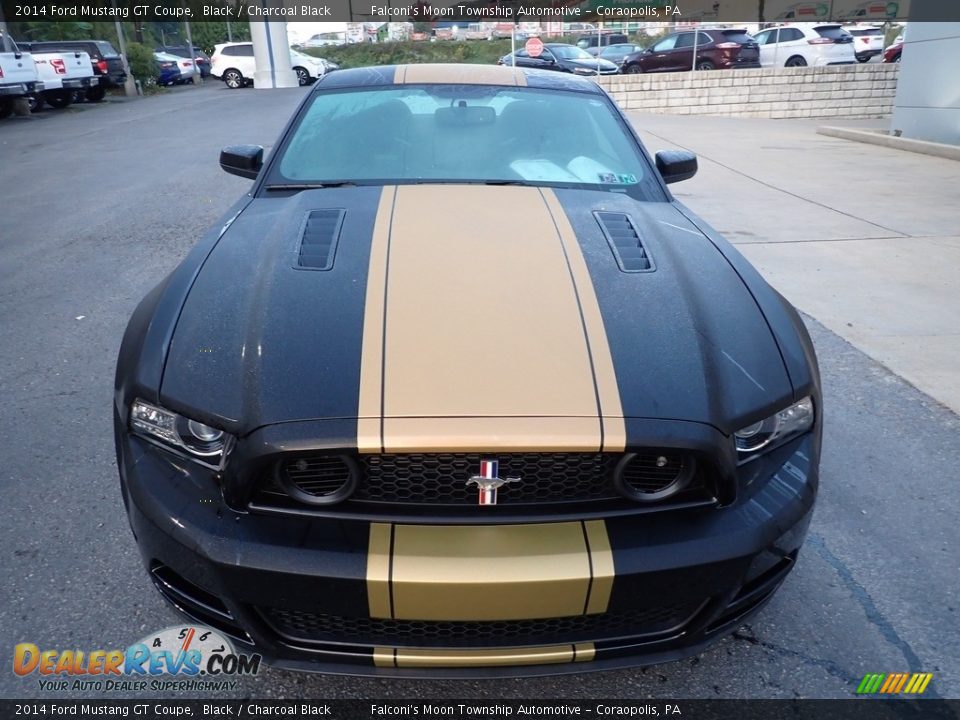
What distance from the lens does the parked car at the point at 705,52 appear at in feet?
68.3

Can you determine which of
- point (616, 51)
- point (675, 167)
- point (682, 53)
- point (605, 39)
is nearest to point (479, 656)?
point (675, 167)

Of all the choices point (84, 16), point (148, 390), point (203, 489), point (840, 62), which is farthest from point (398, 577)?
point (84, 16)

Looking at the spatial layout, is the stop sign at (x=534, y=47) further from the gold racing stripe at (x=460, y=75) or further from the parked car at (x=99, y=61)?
the gold racing stripe at (x=460, y=75)

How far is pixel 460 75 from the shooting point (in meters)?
3.47

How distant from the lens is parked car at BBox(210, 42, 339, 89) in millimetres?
28656

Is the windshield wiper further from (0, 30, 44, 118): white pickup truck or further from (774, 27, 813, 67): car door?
(774, 27, 813, 67): car door

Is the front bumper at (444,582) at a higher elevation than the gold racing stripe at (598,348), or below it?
below

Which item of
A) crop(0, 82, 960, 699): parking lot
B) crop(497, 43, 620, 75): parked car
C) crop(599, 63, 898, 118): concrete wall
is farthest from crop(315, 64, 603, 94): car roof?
crop(497, 43, 620, 75): parked car

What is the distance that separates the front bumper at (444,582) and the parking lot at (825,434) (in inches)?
14.1

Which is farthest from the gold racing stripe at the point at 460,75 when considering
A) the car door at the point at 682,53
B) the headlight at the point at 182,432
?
the car door at the point at 682,53

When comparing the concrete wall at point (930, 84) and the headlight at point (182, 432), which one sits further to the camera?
the concrete wall at point (930, 84)

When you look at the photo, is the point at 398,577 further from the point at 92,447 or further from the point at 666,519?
the point at 92,447

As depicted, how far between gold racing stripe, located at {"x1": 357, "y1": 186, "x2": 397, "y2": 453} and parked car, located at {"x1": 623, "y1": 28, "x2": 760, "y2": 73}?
20.7 meters

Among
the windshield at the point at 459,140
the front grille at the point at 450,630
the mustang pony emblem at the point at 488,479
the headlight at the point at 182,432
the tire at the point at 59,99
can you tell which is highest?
the windshield at the point at 459,140
